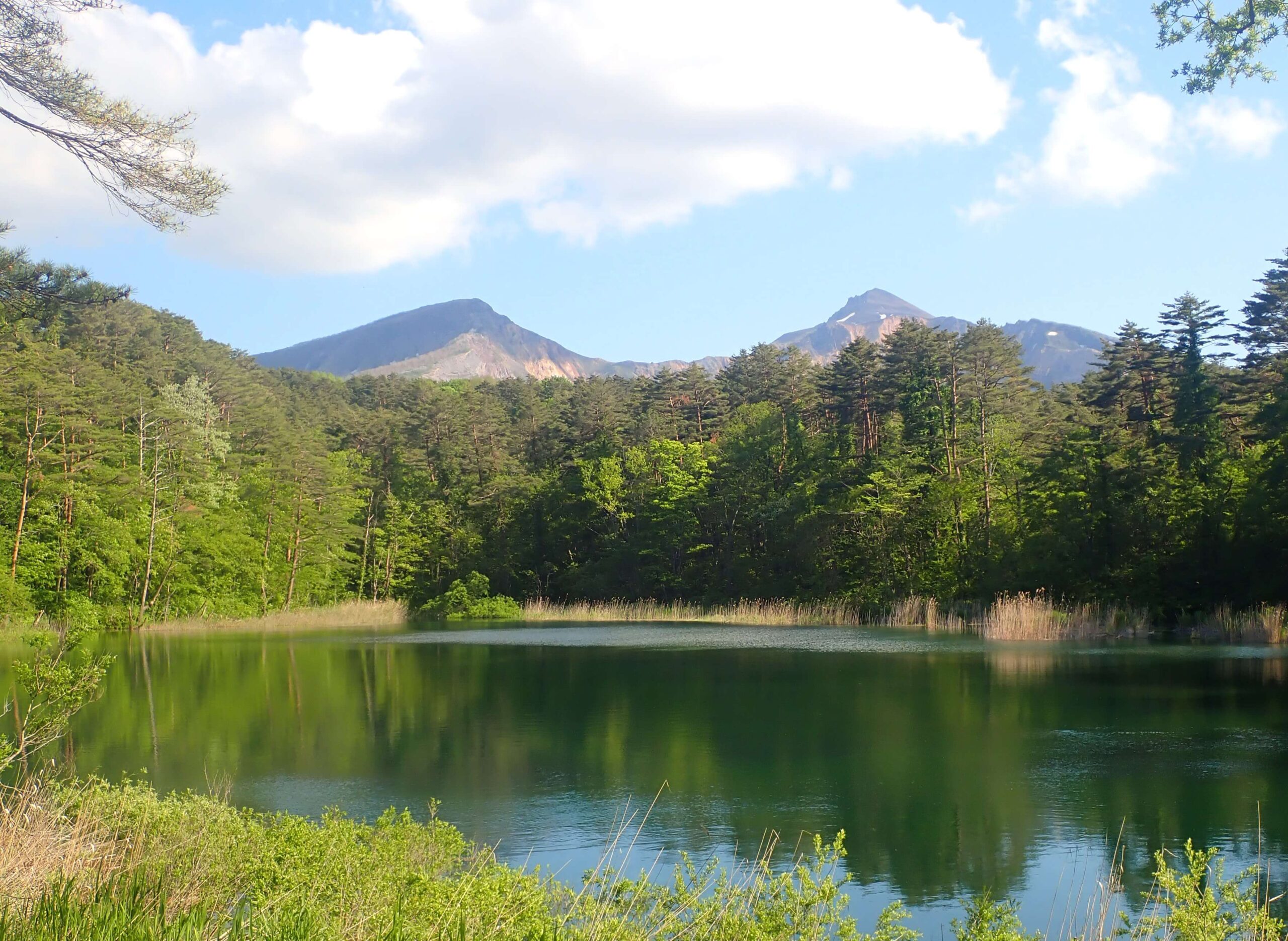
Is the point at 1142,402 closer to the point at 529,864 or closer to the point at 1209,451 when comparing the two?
the point at 1209,451

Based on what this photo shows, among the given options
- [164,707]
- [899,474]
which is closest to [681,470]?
[899,474]

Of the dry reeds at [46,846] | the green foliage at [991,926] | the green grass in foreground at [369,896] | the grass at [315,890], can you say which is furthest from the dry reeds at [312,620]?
the green foliage at [991,926]

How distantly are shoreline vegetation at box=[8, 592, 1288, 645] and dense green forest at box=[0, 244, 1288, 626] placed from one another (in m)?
0.86

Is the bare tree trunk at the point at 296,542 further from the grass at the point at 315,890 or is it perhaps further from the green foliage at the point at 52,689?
the green foliage at the point at 52,689

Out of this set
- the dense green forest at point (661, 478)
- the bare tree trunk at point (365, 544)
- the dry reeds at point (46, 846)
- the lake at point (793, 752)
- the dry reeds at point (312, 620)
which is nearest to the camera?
the dry reeds at point (46, 846)

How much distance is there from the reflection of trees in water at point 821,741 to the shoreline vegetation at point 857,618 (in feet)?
13.8

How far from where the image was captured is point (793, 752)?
11891 mm

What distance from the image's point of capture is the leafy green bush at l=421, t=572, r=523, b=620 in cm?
4156

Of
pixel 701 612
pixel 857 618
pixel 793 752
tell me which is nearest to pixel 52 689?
pixel 793 752

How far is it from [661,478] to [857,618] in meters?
14.2

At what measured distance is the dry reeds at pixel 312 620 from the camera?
35062mm

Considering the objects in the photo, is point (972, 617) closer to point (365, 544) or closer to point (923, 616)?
point (923, 616)

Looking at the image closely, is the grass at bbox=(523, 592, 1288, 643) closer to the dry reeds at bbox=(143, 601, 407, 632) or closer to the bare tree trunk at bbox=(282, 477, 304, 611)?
the dry reeds at bbox=(143, 601, 407, 632)

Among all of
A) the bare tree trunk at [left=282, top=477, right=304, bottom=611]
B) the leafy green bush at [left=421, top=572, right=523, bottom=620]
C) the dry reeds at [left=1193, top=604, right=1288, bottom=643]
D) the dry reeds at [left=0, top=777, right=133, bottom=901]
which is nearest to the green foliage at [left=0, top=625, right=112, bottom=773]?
the dry reeds at [left=0, top=777, right=133, bottom=901]
